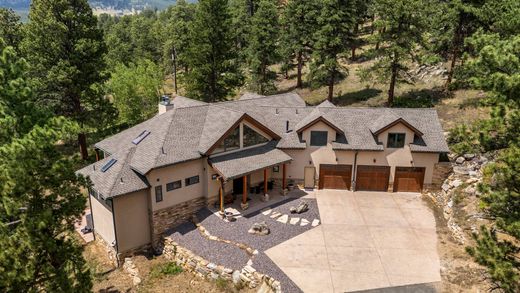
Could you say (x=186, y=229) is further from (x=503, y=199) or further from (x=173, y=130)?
(x=503, y=199)

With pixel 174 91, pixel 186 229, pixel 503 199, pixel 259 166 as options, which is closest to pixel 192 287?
pixel 186 229

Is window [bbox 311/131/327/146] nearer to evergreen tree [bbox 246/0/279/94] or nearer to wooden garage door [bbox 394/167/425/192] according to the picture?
wooden garage door [bbox 394/167/425/192]

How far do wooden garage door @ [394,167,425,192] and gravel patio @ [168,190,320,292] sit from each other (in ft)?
22.7

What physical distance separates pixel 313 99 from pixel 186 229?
2928 centimetres

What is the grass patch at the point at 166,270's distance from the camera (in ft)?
74.2

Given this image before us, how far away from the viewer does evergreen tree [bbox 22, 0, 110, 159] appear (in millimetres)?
31922

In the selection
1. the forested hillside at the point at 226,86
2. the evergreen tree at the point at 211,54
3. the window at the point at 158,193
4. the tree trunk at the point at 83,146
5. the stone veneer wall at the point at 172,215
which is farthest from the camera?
the evergreen tree at the point at 211,54

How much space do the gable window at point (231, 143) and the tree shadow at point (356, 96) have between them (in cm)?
2185

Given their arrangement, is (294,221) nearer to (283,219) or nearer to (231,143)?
(283,219)

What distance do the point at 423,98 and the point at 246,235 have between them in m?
26.5

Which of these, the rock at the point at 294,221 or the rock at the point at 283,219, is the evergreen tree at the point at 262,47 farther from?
the rock at the point at 294,221

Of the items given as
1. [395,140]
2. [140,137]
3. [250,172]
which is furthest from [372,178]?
[140,137]

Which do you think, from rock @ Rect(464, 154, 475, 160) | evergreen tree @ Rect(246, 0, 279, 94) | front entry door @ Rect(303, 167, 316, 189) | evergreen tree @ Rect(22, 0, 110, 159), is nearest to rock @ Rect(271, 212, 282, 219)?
front entry door @ Rect(303, 167, 316, 189)

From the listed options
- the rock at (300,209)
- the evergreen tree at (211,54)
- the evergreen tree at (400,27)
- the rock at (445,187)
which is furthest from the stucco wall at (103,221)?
the evergreen tree at (400,27)
